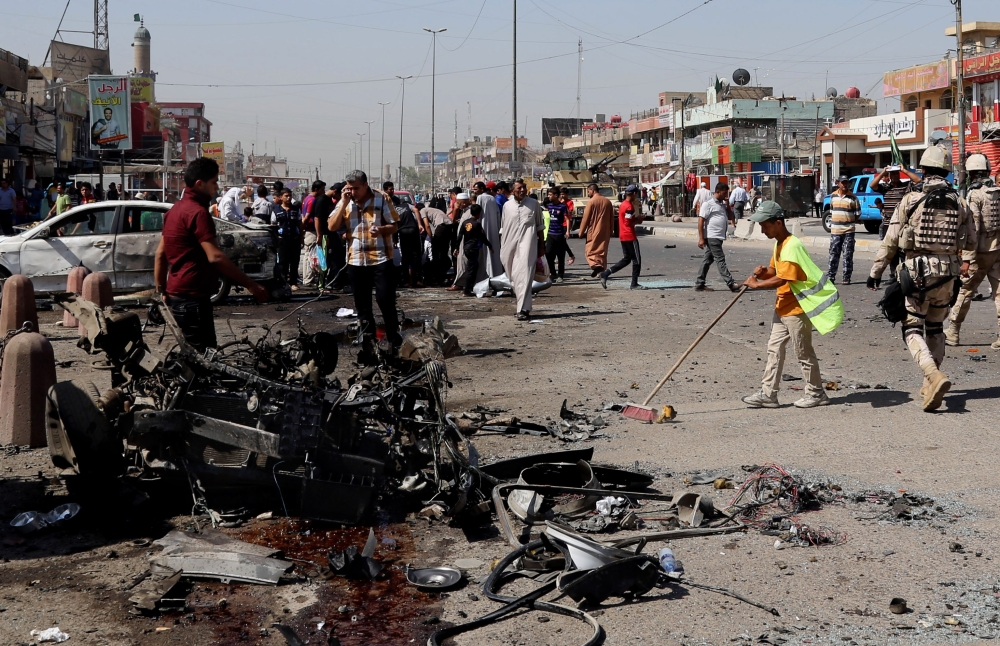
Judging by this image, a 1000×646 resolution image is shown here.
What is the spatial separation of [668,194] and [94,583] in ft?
173

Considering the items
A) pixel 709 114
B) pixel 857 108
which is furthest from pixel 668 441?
pixel 857 108

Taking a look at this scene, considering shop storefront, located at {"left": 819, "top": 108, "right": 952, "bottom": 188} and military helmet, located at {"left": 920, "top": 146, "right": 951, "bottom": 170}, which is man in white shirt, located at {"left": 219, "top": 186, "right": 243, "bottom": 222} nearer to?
military helmet, located at {"left": 920, "top": 146, "right": 951, "bottom": 170}

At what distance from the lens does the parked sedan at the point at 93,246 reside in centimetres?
1571

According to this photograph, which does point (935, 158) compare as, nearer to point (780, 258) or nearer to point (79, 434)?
point (780, 258)

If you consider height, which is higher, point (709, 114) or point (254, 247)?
point (709, 114)

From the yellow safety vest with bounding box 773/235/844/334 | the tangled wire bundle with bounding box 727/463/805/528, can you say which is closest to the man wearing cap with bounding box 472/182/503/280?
the yellow safety vest with bounding box 773/235/844/334

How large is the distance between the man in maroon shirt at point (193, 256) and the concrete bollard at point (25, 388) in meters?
0.95

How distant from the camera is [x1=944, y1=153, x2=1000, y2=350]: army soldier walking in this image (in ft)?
33.2

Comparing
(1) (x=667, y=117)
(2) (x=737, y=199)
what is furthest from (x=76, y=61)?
(1) (x=667, y=117)

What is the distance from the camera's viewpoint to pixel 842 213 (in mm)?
16047

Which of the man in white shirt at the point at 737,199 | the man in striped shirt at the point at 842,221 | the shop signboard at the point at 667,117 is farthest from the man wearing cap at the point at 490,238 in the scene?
the shop signboard at the point at 667,117

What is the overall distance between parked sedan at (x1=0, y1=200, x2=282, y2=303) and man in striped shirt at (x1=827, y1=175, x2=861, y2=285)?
9.56m

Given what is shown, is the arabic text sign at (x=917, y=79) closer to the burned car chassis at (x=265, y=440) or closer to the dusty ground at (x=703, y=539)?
the dusty ground at (x=703, y=539)

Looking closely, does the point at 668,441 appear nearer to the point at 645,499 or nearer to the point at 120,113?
the point at 645,499
